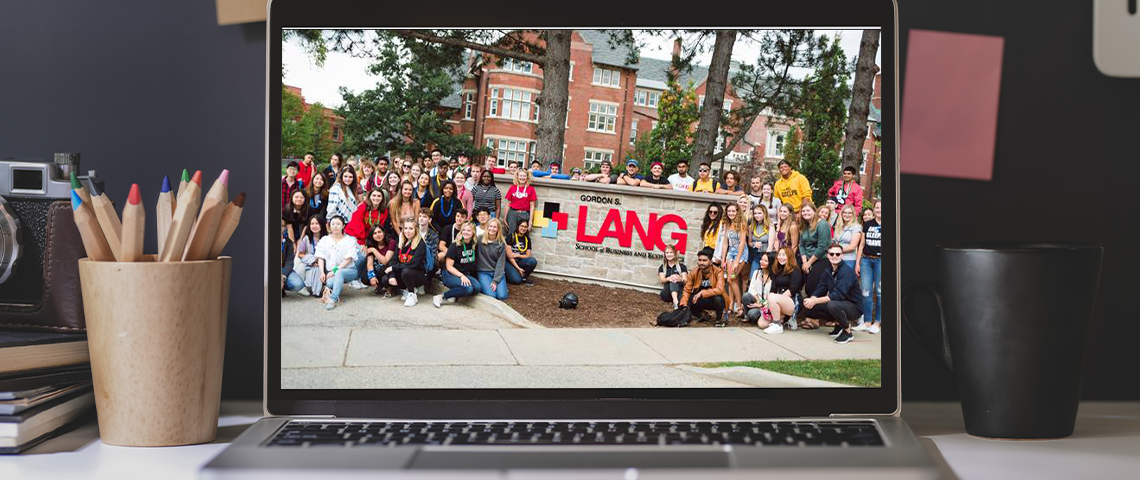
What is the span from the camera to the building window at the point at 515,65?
90cm

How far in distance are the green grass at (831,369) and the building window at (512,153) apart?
0.28 m

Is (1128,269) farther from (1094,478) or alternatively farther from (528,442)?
(528,442)

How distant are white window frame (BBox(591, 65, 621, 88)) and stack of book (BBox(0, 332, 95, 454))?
576 millimetres

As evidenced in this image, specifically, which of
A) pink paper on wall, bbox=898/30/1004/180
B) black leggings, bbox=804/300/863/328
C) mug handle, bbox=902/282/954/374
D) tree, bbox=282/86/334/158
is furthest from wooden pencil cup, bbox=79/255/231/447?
pink paper on wall, bbox=898/30/1004/180

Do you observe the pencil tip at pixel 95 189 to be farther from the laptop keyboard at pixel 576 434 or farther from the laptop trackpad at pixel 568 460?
the laptop trackpad at pixel 568 460

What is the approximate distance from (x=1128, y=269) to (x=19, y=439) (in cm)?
124

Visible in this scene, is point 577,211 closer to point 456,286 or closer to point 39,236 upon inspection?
point 456,286

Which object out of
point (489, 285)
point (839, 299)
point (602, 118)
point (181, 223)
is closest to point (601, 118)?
point (602, 118)

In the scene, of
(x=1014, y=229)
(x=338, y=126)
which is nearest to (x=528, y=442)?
(x=338, y=126)

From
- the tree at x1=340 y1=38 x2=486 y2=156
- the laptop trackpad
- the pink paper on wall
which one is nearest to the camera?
the laptop trackpad

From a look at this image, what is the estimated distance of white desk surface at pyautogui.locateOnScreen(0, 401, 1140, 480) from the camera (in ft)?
2.46

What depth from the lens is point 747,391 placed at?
90cm

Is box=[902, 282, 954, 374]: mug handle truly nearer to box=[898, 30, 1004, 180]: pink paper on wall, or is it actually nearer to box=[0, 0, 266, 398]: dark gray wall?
box=[898, 30, 1004, 180]: pink paper on wall

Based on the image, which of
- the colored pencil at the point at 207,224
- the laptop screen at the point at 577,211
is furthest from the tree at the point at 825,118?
the colored pencil at the point at 207,224
